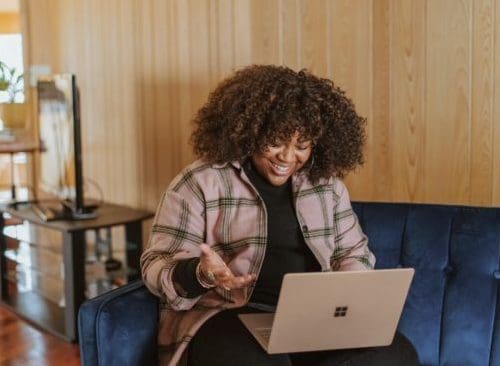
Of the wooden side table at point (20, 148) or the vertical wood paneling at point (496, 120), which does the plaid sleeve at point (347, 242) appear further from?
the wooden side table at point (20, 148)

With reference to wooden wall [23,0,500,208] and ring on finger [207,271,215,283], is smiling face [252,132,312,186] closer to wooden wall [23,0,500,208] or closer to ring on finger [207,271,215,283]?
ring on finger [207,271,215,283]

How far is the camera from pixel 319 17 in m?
2.31

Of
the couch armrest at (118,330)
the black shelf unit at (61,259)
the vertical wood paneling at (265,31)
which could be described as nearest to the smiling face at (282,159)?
the couch armrest at (118,330)

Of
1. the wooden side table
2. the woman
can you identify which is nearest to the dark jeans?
the woman

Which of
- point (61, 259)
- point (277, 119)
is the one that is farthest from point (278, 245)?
point (61, 259)

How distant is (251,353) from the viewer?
4.84 ft

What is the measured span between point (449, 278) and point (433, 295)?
0.06 meters

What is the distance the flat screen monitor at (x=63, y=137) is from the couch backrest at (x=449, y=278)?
1.62 metres

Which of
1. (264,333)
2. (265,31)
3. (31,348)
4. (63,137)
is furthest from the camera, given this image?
(63,137)

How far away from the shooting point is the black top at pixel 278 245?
1702 mm

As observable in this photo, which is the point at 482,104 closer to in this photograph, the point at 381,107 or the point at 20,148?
the point at 381,107

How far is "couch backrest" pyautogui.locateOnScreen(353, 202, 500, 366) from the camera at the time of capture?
1.71 meters

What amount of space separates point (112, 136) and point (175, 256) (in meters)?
1.85

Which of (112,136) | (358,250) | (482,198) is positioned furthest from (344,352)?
(112,136)
